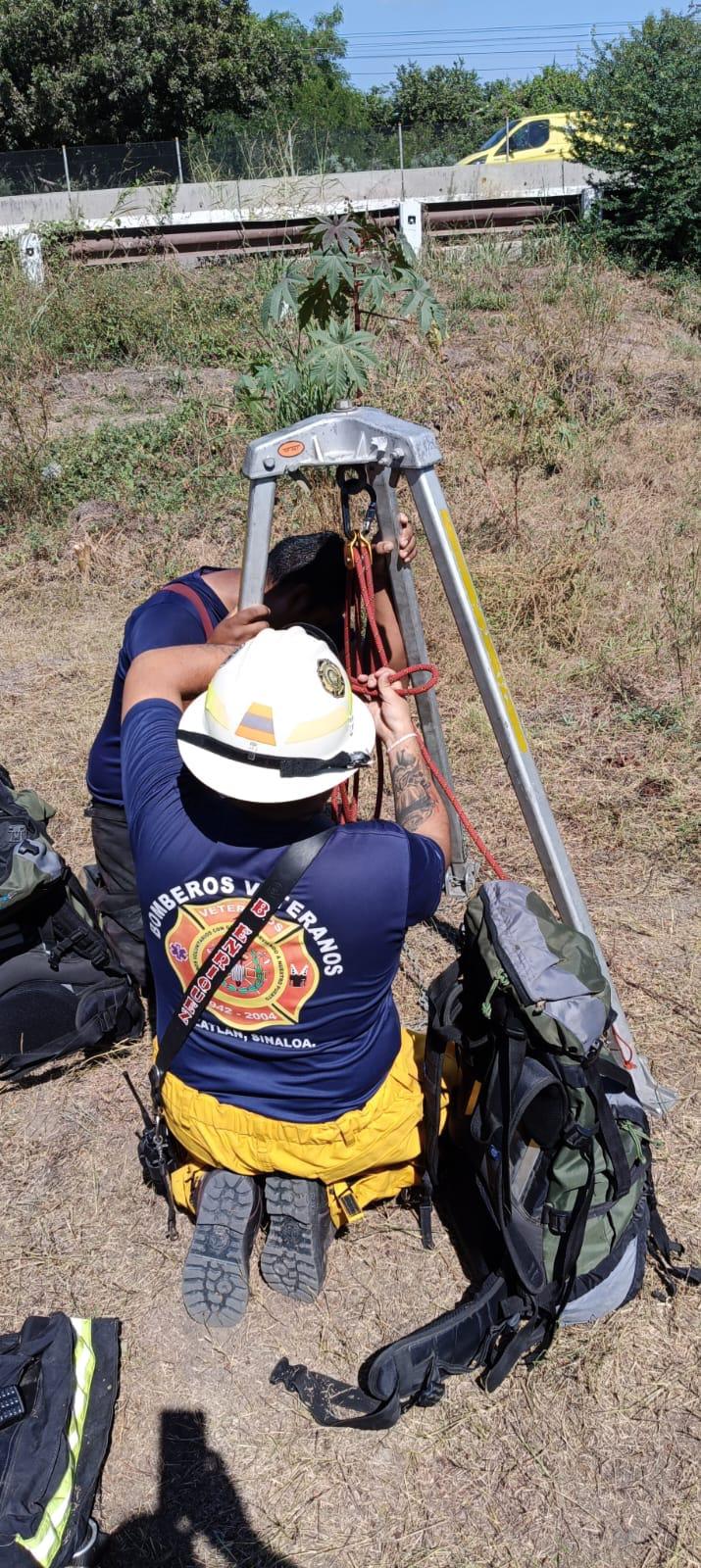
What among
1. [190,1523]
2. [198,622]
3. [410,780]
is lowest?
[190,1523]

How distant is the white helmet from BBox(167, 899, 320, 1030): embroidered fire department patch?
27 centimetres

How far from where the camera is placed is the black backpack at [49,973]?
3117 mm

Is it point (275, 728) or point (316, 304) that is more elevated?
point (316, 304)

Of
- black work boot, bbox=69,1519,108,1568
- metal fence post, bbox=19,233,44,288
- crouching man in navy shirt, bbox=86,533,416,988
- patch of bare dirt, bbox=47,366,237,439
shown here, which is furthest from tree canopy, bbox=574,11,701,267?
black work boot, bbox=69,1519,108,1568

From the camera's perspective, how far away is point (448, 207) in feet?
36.3

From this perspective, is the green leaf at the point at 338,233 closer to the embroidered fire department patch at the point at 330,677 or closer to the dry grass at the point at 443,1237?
the embroidered fire department patch at the point at 330,677

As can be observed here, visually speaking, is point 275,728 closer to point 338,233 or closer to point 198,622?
point 198,622

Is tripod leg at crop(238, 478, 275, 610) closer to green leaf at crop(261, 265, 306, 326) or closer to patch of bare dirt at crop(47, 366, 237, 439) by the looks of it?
green leaf at crop(261, 265, 306, 326)

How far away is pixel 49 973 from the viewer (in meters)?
3.22

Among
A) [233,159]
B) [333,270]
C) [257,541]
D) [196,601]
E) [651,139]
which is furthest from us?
[233,159]

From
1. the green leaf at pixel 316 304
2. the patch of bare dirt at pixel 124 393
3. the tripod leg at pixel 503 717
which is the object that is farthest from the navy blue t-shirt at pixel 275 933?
the patch of bare dirt at pixel 124 393

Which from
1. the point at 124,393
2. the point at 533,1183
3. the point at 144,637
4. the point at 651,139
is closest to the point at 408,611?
the point at 144,637

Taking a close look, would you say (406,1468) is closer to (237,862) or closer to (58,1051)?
(237,862)

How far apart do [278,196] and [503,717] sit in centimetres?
958
